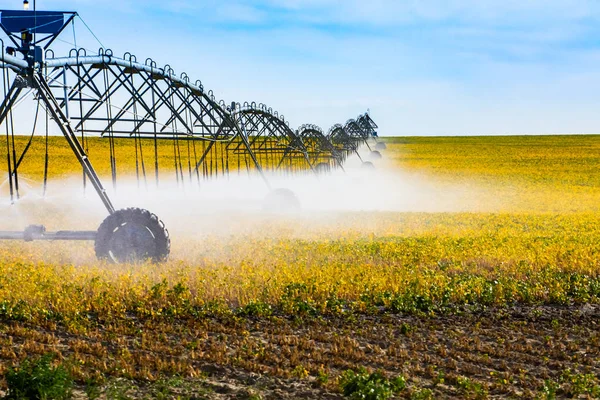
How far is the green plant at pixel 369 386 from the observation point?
6363 mm

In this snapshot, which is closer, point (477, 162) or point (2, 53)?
point (2, 53)

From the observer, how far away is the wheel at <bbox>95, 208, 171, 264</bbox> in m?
13.3

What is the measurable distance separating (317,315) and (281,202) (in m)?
16.4

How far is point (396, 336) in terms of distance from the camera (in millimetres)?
9273

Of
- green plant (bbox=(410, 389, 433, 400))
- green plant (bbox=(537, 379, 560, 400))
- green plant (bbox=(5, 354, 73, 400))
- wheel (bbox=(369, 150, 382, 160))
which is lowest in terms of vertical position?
green plant (bbox=(537, 379, 560, 400))

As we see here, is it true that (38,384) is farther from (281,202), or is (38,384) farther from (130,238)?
(281,202)

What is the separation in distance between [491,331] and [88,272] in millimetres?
7214

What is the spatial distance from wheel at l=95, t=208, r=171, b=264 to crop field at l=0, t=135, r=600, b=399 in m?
0.37

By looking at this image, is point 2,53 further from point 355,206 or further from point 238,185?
point 238,185

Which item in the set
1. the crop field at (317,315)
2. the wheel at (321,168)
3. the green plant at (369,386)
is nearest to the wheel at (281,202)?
the crop field at (317,315)

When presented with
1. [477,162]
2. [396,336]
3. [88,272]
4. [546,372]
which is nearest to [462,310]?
[396,336]

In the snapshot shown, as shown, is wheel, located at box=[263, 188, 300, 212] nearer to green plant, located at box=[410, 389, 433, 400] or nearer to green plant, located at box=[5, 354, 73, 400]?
green plant, located at box=[410, 389, 433, 400]

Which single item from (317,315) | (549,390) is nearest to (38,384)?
(317,315)

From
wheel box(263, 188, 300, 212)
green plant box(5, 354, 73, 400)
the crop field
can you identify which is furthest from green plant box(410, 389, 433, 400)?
wheel box(263, 188, 300, 212)
